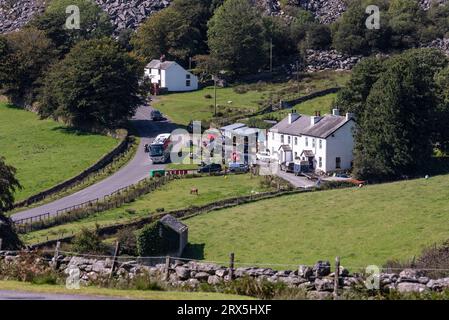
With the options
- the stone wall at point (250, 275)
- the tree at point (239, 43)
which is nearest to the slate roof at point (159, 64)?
the tree at point (239, 43)

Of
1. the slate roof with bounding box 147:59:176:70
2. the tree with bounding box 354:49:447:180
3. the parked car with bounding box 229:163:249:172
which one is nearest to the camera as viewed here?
the tree with bounding box 354:49:447:180

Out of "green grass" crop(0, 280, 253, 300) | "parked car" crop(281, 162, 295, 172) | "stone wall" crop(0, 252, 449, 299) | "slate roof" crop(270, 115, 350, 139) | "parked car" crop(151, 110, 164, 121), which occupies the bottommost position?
"parked car" crop(281, 162, 295, 172)

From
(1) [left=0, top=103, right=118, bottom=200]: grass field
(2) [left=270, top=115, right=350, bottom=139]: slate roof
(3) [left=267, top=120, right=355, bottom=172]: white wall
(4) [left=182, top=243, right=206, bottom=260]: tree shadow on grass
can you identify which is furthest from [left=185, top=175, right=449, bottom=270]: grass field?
(1) [left=0, top=103, right=118, bottom=200]: grass field

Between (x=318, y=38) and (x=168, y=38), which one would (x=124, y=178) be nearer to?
(x=168, y=38)

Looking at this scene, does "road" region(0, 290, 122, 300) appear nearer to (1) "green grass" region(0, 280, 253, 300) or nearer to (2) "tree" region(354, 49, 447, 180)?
(1) "green grass" region(0, 280, 253, 300)

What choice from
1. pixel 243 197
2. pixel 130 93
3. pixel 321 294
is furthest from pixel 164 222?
pixel 130 93

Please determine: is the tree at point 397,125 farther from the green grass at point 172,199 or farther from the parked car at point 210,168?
the parked car at point 210,168
